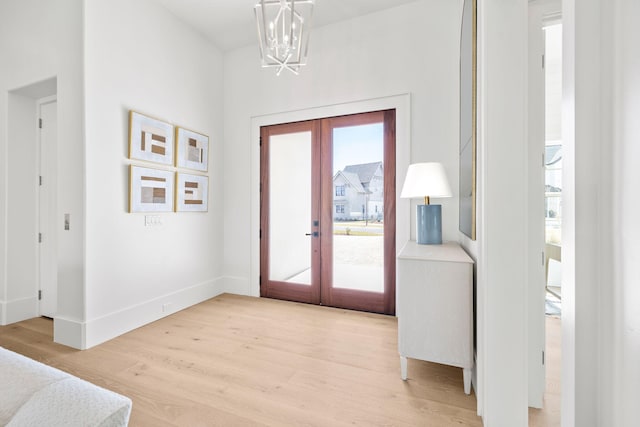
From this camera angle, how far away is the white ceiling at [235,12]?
3.08 meters

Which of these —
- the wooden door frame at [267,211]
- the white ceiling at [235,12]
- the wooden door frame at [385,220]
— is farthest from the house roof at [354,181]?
the white ceiling at [235,12]

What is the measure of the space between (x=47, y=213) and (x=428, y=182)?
12.7 ft

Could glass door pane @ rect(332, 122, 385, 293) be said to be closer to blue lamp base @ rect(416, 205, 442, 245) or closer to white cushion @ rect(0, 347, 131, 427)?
blue lamp base @ rect(416, 205, 442, 245)

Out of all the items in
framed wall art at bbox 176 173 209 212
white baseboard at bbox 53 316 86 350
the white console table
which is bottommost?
white baseboard at bbox 53 316 86 350

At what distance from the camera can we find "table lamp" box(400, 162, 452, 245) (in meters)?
2.28

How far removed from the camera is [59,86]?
2561 mm

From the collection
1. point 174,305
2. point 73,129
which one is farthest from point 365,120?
point 174,305

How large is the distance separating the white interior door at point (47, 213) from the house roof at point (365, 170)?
3213mm

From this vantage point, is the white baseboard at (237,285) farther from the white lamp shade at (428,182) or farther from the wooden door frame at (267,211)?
the white lamp shade at (428,182)

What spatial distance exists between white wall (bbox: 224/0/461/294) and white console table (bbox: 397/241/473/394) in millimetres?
1147

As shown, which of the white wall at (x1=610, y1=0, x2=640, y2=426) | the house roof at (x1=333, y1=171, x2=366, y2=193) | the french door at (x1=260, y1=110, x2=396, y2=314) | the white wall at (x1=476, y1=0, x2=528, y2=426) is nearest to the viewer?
the white wall at (x1=610, y1=0, x2=640, y2=426)

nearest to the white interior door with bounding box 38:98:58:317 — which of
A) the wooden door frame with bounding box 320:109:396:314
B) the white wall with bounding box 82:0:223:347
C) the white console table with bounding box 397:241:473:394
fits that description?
the white wall with bounding box 82:0:223:347

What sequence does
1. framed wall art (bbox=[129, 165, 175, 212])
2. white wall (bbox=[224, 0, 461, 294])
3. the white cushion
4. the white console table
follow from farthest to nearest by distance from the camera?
1. white wall (bbox=[224, 0, 461, 294])
2. framed wall art (bbox=[129, 165, 175, 212])
3. the white console table
4. the white cushion

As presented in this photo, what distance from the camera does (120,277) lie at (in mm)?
2709
